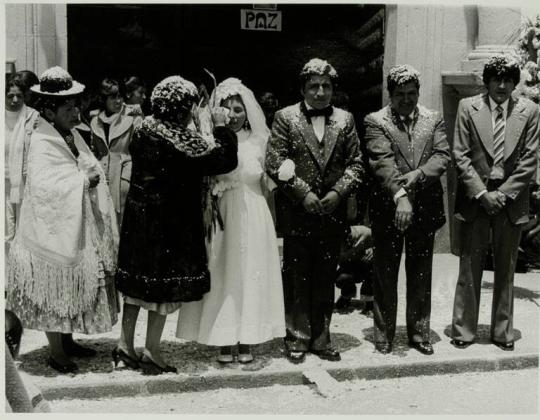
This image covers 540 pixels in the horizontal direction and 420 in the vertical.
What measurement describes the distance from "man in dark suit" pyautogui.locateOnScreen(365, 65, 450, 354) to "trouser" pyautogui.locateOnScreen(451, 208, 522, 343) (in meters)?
0.35

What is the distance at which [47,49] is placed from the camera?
8.69m

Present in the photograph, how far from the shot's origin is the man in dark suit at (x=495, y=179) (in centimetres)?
643

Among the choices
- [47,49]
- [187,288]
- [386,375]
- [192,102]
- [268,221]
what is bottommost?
[386,375]

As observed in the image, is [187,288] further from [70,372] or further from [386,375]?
A: [386,375]

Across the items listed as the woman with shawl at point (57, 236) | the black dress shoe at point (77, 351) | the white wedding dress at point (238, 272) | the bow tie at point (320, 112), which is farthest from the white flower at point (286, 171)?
the black dress shoe at point (77, 351)

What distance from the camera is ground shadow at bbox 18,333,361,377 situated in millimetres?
5965

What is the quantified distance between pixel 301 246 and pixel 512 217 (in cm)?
161

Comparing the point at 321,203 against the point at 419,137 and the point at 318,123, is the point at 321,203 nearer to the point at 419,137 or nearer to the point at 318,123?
the point at 318,123

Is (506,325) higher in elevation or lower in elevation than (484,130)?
lower

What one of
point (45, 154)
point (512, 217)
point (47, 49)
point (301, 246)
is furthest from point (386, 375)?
point (47, 49)

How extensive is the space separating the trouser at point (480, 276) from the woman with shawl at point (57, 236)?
8.70ft

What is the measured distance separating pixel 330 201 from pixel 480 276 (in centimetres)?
145

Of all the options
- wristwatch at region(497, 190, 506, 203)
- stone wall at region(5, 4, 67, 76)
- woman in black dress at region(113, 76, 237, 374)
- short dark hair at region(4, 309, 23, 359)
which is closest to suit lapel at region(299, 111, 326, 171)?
woman in black dress at region(113, 76, 237, 374)

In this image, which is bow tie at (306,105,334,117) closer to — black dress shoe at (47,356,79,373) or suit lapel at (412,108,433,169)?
suit lapel at (412,108,433,169)
